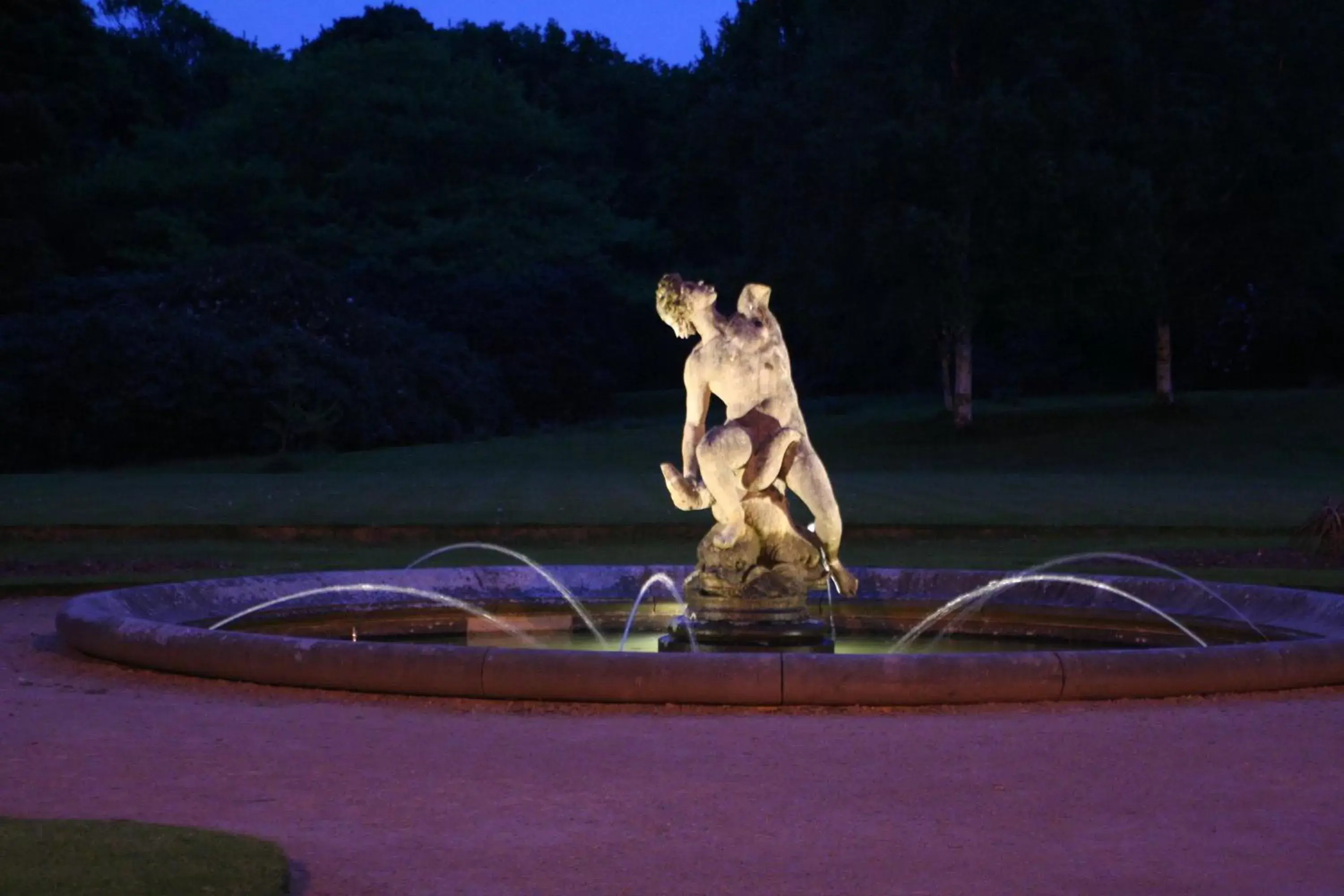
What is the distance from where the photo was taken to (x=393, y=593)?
14.4m

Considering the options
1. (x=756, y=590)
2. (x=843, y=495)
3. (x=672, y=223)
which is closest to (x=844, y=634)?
(x=756, y=590)

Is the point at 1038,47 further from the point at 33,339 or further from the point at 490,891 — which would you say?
the point at 490,891

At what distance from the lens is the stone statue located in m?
11.6

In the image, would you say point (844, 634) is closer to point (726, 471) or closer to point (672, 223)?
point (726, 471)

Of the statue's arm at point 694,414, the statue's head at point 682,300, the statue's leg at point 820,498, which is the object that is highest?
the statue's head at point 682,300

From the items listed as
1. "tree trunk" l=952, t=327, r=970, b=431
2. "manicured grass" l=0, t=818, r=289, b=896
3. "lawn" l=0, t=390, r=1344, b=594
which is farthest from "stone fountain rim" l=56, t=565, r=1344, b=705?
"tree trunk" l=952, t=327, r=970, b=431

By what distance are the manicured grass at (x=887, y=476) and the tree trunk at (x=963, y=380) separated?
58cm

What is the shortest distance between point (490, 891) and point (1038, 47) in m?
39.8

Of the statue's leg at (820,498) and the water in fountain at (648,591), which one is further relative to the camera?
the water in fountain at (648,591)

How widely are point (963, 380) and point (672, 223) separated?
25549 millimetres

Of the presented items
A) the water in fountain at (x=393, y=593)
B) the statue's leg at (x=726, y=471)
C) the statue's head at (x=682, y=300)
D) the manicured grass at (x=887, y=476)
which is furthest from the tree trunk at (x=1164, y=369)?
the statue's leg at (x=726, y=471)

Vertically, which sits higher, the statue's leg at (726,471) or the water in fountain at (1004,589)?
the statue's leg at (726,471)

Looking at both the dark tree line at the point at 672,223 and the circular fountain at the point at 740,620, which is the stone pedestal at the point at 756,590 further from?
the dark tree line at the point at 672,223

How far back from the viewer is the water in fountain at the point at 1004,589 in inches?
520
